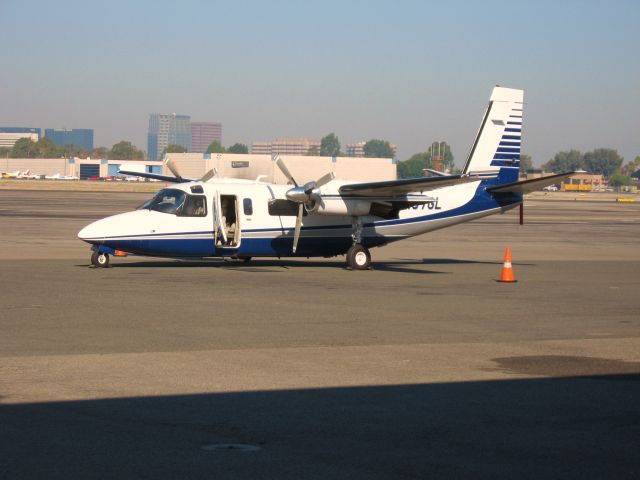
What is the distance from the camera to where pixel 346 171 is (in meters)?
146

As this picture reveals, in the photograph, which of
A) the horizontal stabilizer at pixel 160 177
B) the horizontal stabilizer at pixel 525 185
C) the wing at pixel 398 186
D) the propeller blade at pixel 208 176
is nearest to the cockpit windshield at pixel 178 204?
the propeller blade at pixel 208 176

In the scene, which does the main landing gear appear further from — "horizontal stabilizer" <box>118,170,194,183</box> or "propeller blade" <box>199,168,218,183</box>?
"horizontal stabilizer" <box>118,170,194,183</box>

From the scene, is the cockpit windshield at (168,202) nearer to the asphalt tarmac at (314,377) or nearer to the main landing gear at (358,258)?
the asphalt tarmac at (314,377)

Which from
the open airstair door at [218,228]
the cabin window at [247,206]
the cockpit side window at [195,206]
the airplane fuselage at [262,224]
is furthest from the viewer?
the cabin window at [247,206]

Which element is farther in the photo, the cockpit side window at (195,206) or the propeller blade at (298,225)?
the propeller blade at (298,225)

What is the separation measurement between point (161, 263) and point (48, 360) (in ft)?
51.3

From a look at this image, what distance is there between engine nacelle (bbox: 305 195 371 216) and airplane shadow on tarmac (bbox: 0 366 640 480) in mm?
16003

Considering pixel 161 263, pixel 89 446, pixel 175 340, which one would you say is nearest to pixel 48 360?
pixel 175 340

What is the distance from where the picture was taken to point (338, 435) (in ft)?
26.9

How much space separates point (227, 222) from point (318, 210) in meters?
2.53

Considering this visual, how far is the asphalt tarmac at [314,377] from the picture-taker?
7.46m

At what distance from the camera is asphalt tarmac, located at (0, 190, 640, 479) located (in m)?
7.46

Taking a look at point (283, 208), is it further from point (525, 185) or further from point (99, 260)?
point (525, 185)

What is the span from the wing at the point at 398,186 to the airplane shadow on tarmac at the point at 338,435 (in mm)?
14883
